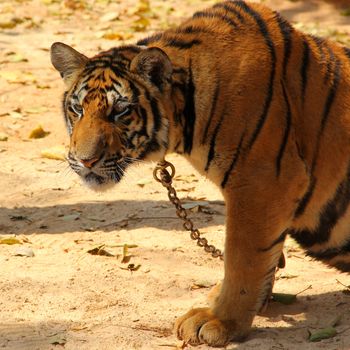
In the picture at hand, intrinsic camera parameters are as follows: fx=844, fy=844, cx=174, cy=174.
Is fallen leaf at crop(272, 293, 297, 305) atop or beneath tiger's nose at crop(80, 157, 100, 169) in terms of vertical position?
beneath

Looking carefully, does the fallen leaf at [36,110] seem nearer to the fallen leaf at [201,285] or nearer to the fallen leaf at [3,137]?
the fallen leaf at [3,137]

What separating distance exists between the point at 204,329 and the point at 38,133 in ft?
11.1

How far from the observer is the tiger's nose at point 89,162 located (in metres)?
3.44

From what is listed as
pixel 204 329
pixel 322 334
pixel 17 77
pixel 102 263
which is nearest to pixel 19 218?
pixel 102 263

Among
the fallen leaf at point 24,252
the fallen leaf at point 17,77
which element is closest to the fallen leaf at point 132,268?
the fallen leaf at point 24,252

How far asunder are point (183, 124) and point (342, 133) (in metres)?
0.70

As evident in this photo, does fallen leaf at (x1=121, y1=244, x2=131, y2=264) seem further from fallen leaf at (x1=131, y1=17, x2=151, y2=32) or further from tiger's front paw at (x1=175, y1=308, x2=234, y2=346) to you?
fallen leaf at (x1=131, y1=17, x2=151, y2=32)

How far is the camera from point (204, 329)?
359cm

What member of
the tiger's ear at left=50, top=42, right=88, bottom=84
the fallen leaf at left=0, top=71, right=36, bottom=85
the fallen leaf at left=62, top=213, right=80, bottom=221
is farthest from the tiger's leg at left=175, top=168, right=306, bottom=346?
the fallen leaf at left=0, top=71, right=36, bottom=85

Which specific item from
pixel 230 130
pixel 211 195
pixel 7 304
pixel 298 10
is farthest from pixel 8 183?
pixel 298 10

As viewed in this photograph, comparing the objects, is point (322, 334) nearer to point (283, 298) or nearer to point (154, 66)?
point (283, 298)

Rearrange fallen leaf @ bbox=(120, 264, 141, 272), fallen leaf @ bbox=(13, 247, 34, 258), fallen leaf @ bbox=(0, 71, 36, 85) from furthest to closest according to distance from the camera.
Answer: fallen leaf @ bbox=(0, 71, 36, 85) < fallen leaf @ bbox=(13, 247, 34, 258) < fallen leaf @ bbox=(120, 264, 141, 272)

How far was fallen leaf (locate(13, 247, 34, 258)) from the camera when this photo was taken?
4562mm

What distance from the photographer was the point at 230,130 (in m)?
3.47
